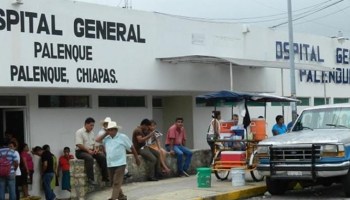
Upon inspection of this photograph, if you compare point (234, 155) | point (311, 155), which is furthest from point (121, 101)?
point (311, 155)

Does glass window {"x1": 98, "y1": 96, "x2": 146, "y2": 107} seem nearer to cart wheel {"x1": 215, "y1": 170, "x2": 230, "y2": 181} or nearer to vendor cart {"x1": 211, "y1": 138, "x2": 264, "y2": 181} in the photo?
vendor cart {"x1": 211, "y1": 138, "x2": 264, "y2": 181}

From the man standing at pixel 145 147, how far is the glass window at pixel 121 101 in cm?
309

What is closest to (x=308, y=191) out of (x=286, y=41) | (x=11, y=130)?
(x=11, y=130)

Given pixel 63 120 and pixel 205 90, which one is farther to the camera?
pixel 205 90

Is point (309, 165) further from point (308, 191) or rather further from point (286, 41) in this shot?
point (286, 41)

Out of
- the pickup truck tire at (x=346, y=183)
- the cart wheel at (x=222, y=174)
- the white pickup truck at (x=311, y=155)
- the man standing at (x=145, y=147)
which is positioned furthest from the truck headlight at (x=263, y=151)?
the man standing at (x=145, y=147)

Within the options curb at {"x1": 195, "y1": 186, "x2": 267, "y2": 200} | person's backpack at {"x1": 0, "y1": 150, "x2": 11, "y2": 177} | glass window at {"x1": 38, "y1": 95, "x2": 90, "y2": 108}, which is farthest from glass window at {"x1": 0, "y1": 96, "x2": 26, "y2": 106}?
curb at {"x1": 195, "y1": 186, "x2": 267, "y2": 200}

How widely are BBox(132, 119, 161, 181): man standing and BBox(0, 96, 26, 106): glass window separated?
322cm

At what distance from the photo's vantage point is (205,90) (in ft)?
62.4

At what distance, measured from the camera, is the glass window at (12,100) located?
15.1m

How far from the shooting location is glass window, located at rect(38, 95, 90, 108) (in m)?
15.7

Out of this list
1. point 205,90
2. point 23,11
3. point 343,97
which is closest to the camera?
point 23,11

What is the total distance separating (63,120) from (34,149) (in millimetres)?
1396

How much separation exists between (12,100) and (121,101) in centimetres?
362
